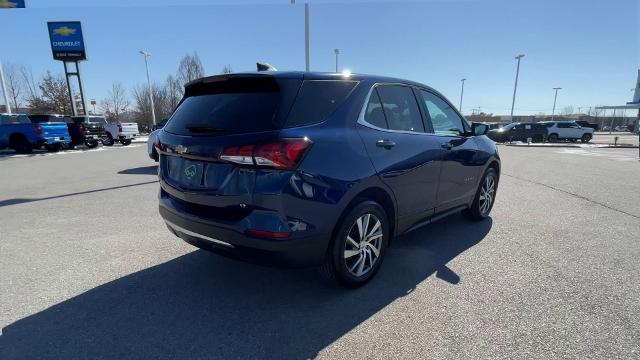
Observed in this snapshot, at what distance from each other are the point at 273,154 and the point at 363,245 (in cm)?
124

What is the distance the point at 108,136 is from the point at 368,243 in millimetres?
24291

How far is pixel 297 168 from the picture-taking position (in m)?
2.44

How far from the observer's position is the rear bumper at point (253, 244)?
8.04ft

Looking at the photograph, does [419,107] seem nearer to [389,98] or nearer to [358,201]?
[389,98]

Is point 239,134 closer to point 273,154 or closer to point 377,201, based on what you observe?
point 273,154

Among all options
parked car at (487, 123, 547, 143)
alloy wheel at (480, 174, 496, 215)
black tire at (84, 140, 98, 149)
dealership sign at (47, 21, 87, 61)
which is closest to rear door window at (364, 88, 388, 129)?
alloy wheel at (480, 174, 496, 215)

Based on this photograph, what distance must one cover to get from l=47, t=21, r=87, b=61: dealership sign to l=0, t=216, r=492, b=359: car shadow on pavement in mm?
34558

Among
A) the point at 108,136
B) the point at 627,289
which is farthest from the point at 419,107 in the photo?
the point at 108,136

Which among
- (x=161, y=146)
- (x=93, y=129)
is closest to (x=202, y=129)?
(x=161, y=146)

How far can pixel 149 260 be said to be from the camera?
12.1ft

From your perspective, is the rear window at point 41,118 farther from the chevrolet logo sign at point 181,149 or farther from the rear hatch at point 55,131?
the chevrolet logo sign at point 181,149

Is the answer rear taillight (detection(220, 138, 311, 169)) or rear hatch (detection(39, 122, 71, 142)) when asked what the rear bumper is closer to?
rear taillight (detection(220, 138, 311, 169))

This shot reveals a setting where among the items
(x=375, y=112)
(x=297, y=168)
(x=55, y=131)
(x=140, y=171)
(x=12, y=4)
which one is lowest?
(x=140, y=171)

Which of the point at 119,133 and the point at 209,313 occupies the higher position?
the point at 119,133
